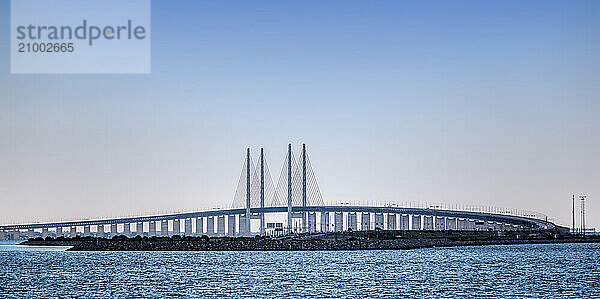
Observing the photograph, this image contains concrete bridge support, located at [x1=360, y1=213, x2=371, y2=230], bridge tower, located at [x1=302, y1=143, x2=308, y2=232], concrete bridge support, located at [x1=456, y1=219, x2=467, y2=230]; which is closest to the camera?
bridge tower, located at [x1=302, y1=143, x2=308, y2=232]

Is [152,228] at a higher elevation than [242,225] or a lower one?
lower

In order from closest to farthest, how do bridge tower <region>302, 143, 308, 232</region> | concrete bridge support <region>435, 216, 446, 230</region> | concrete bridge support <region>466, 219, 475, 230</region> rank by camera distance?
bridge tower <region>302, 143, 308, 232</region>, concrete bridge support <region>466, 219, 475, 230</region>, concrete bridge support <region>435, 216, 446, 230</region>

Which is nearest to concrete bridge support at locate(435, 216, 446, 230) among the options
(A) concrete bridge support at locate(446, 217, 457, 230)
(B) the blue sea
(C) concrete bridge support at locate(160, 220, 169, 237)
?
(A) concrete bridge support at locate(446, 217, 457, 230)

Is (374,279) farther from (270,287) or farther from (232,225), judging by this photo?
(232,225)

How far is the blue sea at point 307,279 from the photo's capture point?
4572 centimetres

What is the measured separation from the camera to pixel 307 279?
53.1 metres

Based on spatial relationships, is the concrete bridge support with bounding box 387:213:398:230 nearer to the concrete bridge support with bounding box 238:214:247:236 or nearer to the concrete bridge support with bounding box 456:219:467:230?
the concrete bridge support with bounding box 456:219:467:230

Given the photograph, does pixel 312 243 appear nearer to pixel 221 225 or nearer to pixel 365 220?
pixel 221 225

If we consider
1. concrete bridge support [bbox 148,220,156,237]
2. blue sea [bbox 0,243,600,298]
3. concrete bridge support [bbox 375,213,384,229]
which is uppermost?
blue sea [bbox 0,243,600,298]

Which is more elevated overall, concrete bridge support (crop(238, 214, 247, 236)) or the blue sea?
the blue sea

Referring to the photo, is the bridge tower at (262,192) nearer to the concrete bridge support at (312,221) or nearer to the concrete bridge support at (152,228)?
the concrete bridge support at (312,221)

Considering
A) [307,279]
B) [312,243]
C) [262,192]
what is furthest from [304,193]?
[307,279]

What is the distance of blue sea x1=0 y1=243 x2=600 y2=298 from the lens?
150 feet

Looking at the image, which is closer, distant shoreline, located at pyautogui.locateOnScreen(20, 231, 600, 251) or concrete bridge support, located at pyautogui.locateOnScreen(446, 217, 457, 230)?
distant shoreline, located at pyautogui.locateOnScreen(20, 231, 600, 251)
